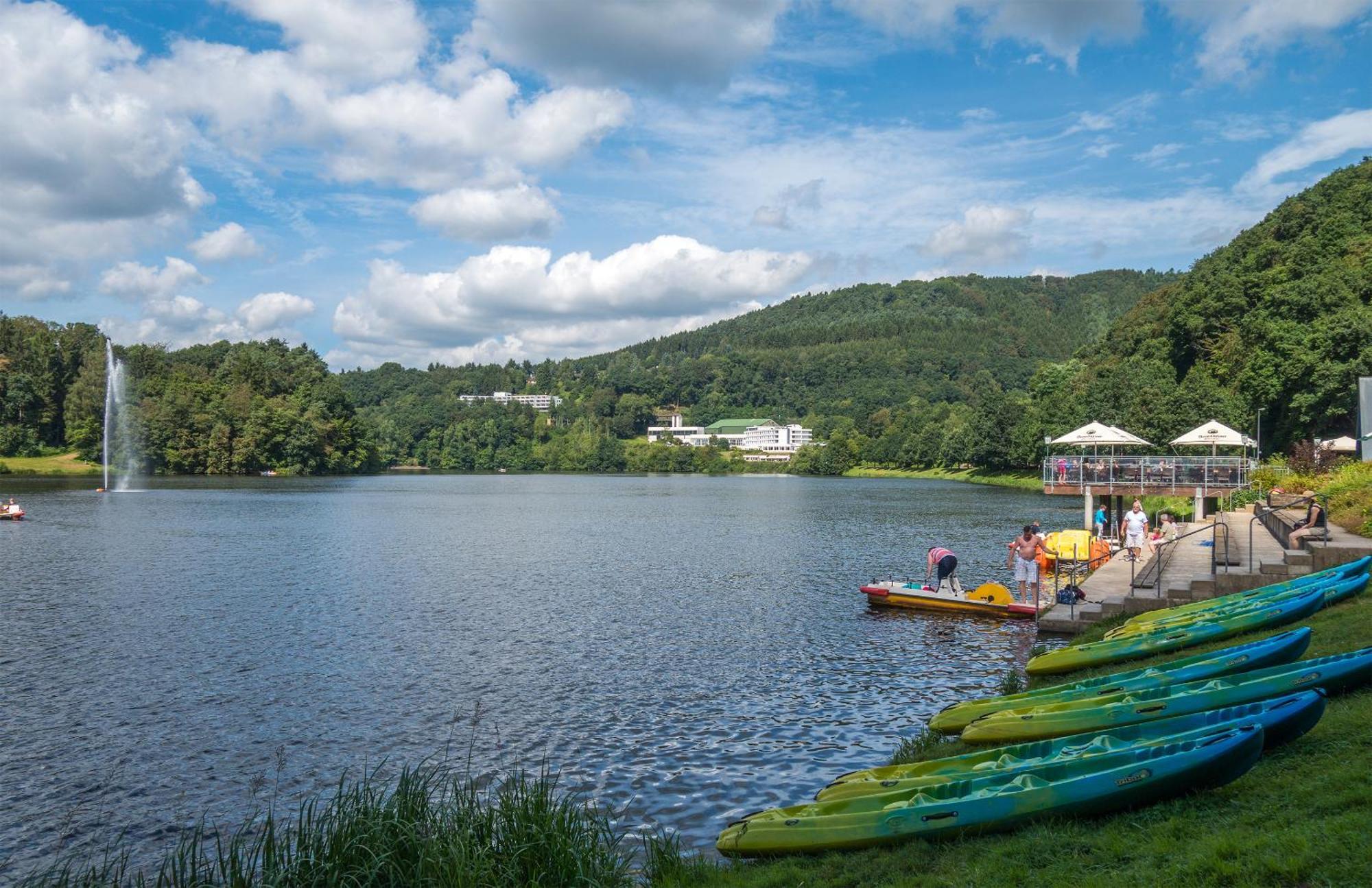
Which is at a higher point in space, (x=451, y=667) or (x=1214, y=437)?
(x=1214, y=437)

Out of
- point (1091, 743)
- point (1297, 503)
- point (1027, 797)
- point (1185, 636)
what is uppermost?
point (1297, 503)

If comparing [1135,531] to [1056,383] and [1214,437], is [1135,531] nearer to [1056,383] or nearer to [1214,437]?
[1214,437]

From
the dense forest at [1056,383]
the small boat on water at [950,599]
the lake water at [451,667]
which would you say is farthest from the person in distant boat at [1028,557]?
the dense forest at [1056,383]

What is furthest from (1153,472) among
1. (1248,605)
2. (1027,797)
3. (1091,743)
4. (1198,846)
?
(1198,846)

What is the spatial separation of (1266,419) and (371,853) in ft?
293

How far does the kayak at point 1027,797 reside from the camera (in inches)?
344

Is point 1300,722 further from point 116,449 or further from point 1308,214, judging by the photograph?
point 116,449

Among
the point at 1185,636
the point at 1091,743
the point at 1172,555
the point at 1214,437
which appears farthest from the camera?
the point at 1214,437

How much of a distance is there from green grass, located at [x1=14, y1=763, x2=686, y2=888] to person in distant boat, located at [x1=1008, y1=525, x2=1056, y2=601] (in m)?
18.8

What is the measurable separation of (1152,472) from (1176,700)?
38.3 meters

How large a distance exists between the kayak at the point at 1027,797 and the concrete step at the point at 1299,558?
43.7 feet

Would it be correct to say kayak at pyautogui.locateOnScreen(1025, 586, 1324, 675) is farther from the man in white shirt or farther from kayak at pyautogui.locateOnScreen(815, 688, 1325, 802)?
the man in white shirt

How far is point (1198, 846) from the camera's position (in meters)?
7.69

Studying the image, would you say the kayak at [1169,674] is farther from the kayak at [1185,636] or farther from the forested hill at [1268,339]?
the forested hill at [1268,339]
